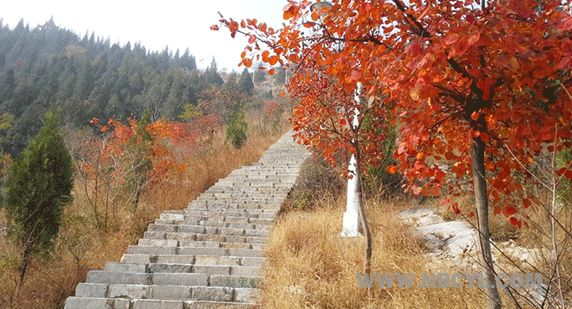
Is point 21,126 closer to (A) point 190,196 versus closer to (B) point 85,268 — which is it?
(A) point 190,196

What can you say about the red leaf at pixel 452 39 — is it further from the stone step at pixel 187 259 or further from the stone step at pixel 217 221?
the stone step at pixel 217 221

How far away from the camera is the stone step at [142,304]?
4078 millimetres

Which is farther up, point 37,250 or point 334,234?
point 334,234

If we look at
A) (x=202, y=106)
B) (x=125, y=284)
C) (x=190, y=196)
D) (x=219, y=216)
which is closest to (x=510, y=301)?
(x=125, y=284)

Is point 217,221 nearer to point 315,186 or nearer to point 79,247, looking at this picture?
point 79,247

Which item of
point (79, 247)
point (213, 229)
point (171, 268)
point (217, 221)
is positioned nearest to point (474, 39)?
point (171, 268)

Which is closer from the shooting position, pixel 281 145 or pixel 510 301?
pixel 510 301

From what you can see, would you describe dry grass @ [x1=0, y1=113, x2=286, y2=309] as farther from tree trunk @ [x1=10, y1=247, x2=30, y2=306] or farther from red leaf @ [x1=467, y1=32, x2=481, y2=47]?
red leaf @ [x1=467, y1=32, x2=481, y2=47]

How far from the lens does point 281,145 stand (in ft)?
54.6

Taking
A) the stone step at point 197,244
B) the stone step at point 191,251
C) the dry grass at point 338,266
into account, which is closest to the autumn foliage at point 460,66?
the dry grass at point 338,266

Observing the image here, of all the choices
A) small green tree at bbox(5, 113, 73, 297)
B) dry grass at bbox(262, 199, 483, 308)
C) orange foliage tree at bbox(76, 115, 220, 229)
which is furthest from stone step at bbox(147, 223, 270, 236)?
small green tree at bbox(5, 113, 73, 297)

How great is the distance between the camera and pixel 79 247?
20.8 ft

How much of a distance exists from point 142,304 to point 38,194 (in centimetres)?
342

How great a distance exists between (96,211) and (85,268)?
1544mm
